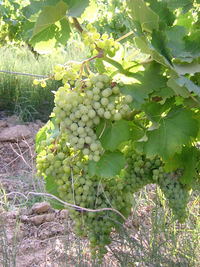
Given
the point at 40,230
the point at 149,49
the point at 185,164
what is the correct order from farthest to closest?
the point at 40,230 < the point at 185,164 < the point at 149,49

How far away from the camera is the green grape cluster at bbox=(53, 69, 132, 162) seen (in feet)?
3.19

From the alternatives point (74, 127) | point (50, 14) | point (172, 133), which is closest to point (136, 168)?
point (172, 133)

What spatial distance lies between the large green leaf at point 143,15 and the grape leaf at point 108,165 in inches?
15.6

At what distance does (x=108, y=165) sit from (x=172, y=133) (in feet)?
0.72

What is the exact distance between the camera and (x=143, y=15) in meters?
0.91

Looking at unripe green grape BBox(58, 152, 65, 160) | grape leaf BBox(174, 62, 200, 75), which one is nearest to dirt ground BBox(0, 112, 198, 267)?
unripe green grape BBox(58, 152, 65, 160)

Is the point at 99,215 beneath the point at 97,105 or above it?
beneath

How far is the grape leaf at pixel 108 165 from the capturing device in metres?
1.06

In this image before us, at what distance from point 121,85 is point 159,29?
0.19 meters

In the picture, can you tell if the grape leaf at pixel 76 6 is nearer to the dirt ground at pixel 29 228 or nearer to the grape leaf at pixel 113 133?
the grape leaf at pixel 113 133

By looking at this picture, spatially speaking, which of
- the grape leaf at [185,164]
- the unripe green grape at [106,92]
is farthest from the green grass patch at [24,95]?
the unripe green grape at [106,92]

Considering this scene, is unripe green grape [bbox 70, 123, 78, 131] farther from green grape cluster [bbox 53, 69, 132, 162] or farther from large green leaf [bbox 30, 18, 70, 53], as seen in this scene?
large green leaf [bbox 30, 18, 70, 53]

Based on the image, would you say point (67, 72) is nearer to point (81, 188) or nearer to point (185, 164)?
point (81, 188)

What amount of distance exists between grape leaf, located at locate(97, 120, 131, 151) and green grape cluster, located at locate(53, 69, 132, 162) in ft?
0.07
